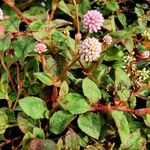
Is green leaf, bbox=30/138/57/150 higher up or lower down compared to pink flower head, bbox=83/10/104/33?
lower down

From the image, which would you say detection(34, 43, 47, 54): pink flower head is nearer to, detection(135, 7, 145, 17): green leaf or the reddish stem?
the reddish stem

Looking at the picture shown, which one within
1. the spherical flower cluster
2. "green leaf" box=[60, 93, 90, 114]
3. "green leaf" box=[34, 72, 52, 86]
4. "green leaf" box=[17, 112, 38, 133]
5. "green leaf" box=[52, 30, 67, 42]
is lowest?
"green leaf" box=[17, 112, 38, 133]

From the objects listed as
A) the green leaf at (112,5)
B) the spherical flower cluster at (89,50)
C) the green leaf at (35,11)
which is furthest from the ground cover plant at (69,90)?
the green leaf at (112,5)

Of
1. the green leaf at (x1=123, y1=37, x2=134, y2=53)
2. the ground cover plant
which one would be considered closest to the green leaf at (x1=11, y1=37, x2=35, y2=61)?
the ground cover plant

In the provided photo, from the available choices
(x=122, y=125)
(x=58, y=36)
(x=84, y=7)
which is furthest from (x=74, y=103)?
(x=84, y=7)

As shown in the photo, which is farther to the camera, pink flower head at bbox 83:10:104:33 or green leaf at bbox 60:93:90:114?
pink flower head at bbox 83:10:104:33

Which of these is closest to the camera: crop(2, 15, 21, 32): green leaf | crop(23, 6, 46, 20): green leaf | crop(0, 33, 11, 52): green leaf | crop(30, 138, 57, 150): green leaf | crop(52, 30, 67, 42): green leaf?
crop(30, 138, 57, 150): green leaf

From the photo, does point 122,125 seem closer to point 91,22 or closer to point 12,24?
point 91,22

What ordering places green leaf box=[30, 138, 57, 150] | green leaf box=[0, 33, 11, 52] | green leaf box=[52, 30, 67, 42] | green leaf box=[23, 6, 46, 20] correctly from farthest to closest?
green leaf box=[23, 6, 46, 20]
green leaf box=[52, 30, 67, 42]
green leaf box=[0, 33, 11, 52]
green leaf box=[30, 138, 57, 150]
